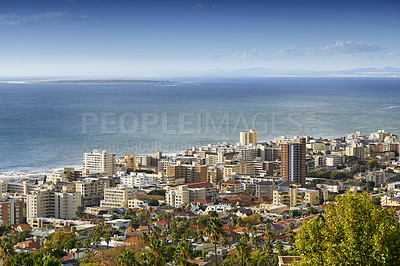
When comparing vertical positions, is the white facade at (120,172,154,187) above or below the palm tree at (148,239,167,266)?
below

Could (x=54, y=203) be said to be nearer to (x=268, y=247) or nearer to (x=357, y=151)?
(x=268, y=247)

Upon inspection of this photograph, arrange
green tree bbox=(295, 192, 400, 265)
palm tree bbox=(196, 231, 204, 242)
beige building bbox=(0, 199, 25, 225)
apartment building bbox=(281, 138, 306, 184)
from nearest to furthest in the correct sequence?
green tree bbox=(295, 192, 400, 265)
palm tree bbox=(196, 231, 204, 242)
beige building bbox=(0, 199, 25, 225)
apartment building bbox=(281, 138, 306, 184)

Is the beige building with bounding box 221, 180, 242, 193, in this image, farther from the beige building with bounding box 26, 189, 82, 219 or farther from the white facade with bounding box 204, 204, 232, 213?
the beige building with bounding box 26, 189, 82, 219

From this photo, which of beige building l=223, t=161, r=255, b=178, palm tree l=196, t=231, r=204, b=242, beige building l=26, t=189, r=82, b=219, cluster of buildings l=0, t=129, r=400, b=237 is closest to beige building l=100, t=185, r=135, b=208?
cluster of buildings l=0, t=129, r=400, b=237

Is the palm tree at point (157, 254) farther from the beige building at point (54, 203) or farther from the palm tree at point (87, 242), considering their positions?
the beige building at point (54, 203)

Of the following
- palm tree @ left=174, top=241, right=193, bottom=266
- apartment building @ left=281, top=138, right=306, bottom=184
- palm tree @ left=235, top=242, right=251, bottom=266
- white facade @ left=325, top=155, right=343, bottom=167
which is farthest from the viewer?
white facade @ left=325, top=155, right=343, bottom=167

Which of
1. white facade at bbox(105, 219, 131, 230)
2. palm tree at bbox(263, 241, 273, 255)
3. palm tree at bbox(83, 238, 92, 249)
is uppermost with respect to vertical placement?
palm tree at bbox(263, 241, 273, 255)

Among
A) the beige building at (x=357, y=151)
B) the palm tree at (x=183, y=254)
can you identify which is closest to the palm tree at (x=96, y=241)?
the palm tree at (x=183, y=254)

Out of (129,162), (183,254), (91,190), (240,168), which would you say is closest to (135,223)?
(91,190)
